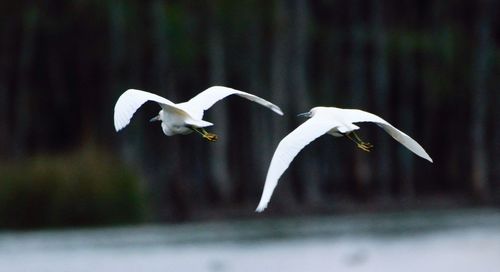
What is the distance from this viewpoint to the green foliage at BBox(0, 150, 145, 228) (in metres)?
15.1

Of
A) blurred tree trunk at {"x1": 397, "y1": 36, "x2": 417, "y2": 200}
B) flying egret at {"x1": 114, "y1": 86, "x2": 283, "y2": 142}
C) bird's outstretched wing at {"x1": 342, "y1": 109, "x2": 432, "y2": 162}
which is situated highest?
flying egret at {"x1": 114, "y1": 86, "x2": 283, "y2": 142}

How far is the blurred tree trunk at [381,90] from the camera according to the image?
76.2ft

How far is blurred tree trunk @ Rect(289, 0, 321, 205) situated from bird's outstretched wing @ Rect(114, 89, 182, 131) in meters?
15.5

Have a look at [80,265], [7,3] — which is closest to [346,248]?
[80,265]

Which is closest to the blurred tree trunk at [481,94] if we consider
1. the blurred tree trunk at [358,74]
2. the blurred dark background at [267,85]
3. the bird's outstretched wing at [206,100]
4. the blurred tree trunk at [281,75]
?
the blurred dark background at [267,85]

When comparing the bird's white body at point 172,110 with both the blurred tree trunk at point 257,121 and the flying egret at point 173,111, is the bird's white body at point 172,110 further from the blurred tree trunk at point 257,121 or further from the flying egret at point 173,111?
the blurred tree trunk at point 257,121

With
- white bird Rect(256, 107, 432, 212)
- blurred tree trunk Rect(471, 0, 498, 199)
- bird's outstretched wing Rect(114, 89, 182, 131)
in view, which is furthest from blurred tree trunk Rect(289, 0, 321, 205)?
bird's outstretched wing Rect(114, 89, 182, 131)

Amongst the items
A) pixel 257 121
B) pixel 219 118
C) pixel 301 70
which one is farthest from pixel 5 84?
pixel 301 70

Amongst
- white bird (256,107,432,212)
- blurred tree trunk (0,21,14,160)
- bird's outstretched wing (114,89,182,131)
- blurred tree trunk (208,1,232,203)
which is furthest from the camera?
blurred tree trunk (0,21,14,160)

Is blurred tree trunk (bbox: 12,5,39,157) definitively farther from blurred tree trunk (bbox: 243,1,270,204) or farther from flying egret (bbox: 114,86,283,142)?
flying egret (bbox: 114,86,283,142)

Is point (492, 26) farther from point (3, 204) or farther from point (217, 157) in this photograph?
point (3, 204)

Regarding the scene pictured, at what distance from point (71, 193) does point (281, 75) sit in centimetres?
805

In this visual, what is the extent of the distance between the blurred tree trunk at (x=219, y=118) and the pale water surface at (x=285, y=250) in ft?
34.6

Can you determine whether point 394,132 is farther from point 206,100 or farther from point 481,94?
point 481,94
